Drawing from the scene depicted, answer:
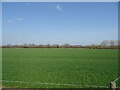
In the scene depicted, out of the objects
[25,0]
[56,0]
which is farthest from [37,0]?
[56,0]

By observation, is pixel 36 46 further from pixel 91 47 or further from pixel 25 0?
pixel 25 0

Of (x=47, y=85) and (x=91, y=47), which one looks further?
(x=91, y=47)

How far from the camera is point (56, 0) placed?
3.92 meters

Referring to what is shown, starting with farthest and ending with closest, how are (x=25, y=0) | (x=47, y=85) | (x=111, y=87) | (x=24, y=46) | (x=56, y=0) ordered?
(x=24, y=46) < (x=47, y=85) < (x=25, y=0) < (x=56, y=0) < (x=111, y=87)

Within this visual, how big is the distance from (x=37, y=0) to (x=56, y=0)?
0.52 metres

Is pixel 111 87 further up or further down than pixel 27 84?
further up

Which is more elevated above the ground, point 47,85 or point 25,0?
point 25,0

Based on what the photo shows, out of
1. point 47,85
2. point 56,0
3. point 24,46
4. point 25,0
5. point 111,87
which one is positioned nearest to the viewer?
point 111,87

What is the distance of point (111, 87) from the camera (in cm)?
241

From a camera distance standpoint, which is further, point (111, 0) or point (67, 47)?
point (67, 47)

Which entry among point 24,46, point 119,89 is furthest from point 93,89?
point 24,46

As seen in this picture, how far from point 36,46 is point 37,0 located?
37066 millimetres

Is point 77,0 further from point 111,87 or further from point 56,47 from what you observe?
point 56,47

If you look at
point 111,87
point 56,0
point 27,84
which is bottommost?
point 27,84
